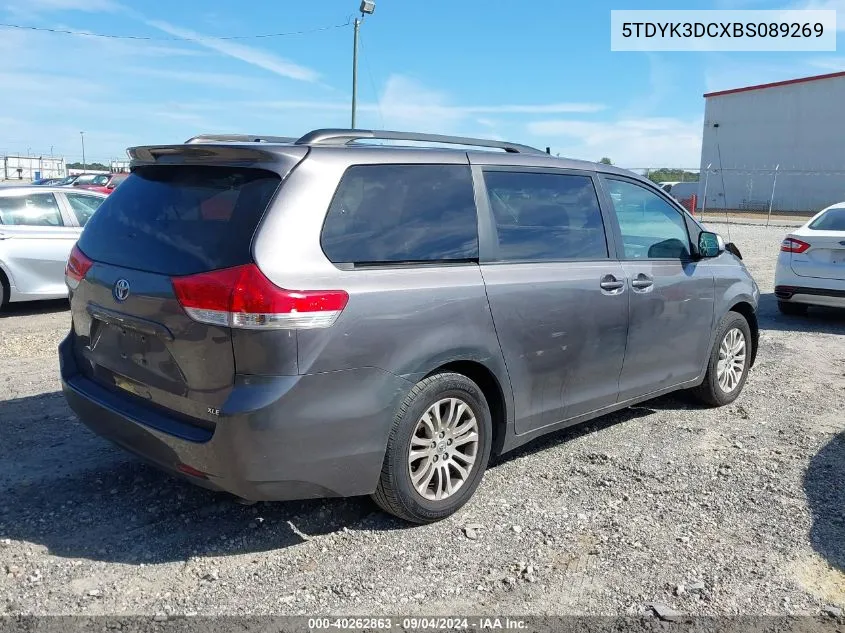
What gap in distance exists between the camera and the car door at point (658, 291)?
15.1 ft

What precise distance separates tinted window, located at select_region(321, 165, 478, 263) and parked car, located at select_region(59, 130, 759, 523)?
10 millimetres

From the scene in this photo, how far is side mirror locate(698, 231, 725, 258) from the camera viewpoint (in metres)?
5.23

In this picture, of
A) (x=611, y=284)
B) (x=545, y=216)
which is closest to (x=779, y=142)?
(x=611, y=284)

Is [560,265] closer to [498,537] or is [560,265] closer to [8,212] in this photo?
[498,537]

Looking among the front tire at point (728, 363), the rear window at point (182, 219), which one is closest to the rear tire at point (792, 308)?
the front tire at point (728, 363)

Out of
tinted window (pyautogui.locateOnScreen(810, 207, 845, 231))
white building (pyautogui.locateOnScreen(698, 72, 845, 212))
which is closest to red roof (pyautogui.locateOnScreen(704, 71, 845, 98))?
white building (pyautogui.locateOnScreen(698, 72, 845, 212))

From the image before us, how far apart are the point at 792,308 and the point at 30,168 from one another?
54499mm

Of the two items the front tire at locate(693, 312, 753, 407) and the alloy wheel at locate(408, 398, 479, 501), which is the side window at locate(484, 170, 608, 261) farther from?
the front tire at locate(693, 312, 753, 407)

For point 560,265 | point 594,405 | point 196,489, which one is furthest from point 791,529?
point 196,489

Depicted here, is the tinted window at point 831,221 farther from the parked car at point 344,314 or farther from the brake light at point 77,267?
the brake light at point 77,267

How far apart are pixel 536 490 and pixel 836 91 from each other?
150 feet

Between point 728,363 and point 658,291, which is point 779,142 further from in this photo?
point 658,291

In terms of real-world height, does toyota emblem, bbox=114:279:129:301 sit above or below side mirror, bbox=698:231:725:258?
below

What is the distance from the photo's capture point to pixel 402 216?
348 centimetres
